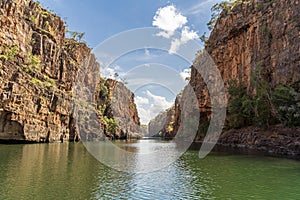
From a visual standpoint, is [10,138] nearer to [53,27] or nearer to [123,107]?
[53,27]

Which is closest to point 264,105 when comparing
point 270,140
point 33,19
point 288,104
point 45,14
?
point 288,104

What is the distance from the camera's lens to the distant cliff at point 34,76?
42.7 meters

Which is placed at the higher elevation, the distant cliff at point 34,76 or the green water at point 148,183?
the distant cliff at point 34,76

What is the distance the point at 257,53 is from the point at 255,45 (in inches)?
101

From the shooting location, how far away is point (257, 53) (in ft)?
165

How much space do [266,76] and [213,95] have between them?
2098 centimetres

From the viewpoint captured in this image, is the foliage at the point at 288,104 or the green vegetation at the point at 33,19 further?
the green vegetation at the point at 33,19

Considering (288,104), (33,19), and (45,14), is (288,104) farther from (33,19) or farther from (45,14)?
(45,14)

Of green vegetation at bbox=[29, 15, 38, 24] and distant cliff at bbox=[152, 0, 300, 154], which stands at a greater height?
green vegetation at bbox=[29, 15, 38, 24]

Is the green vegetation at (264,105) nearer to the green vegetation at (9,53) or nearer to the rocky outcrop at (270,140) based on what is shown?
the rocky outcrop at (270,140)

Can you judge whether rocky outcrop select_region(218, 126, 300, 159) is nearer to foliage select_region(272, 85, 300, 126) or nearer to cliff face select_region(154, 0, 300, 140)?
foliage select_region(272, 85, 300, 126)

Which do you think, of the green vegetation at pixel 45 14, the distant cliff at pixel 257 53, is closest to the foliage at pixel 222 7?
the distant cliff at pixel 257 53

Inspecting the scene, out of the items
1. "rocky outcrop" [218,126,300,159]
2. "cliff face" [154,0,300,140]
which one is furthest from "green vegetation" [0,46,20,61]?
"rocky outcrop" [218,126,300,159]

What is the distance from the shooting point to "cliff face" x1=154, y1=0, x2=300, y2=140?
39.9 meters
